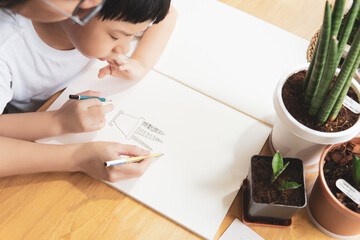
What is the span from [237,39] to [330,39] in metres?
0.44

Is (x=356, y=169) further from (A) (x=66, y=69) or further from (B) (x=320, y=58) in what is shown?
(A) (x=66, y=69)

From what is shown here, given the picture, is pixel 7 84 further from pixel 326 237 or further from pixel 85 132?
pixel 326 237

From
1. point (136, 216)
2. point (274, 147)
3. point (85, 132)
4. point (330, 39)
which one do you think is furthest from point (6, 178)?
point (330, 39)

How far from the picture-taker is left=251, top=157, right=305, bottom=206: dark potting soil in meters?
0.65

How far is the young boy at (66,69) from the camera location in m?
0.69

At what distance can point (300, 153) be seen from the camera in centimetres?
73

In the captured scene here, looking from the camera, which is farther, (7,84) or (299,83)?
(7,84)

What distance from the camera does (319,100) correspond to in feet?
2.08

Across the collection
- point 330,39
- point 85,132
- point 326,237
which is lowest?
point 326,237

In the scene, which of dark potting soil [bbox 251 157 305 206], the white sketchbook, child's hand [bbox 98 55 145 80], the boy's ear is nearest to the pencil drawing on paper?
the white sketchbook

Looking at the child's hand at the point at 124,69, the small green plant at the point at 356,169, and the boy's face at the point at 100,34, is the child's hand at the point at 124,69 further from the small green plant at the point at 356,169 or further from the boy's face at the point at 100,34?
the small green plant at the point at 356,169

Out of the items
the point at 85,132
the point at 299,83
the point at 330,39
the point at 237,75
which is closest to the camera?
the point at 330,39

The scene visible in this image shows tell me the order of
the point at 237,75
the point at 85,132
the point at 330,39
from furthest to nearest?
the point at 237,75, the point at 85,132, the point at 330,39

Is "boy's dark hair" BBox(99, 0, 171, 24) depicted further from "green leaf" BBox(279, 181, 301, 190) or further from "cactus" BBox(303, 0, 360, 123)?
"green leaf" BBox(279, 181, 301, 190)
